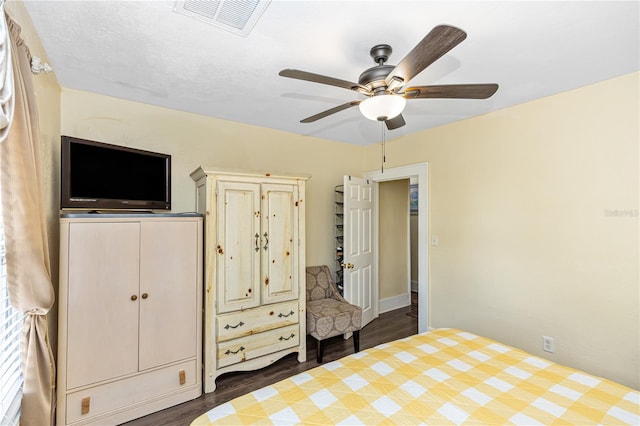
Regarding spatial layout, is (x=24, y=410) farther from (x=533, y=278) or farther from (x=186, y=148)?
(x=533, y=278)

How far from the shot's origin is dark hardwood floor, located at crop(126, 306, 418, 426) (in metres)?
2.13

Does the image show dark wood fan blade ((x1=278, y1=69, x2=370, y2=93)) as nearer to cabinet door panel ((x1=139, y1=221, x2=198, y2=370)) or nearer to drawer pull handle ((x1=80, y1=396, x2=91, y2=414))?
cabinet door panel ((x1=139, y1=221, x2=198, y2=370))

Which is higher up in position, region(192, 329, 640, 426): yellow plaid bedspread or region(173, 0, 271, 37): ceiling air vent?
region(173, 0, 271, 37): ceiling air vent

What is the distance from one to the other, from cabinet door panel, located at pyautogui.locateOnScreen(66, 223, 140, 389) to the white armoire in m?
0.54

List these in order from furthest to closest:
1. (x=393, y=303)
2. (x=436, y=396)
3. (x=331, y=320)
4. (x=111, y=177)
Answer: (x=393, y=303) < (x=331, y=320) < (x=111, y=177) < (x=436, y=396)

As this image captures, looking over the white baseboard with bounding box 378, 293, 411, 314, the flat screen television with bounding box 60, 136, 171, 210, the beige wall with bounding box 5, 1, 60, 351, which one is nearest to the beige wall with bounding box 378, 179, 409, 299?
the white baseboard with bounding box 378, 293, 411, 314

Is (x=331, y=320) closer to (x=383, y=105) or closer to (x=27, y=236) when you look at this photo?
(x=383, y=105)

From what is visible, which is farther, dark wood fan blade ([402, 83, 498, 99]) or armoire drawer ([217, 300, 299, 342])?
armoire drawer ([217, 300, 299, 342])

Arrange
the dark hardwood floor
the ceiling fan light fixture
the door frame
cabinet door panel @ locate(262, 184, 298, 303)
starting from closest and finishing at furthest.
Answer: the ceiling fan light fixture < the dark hardwood floor < cabinet door panel @ locate(262, 184, 298, 303) < the door frame

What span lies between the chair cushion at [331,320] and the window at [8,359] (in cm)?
210

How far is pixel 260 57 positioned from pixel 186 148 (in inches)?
56.4

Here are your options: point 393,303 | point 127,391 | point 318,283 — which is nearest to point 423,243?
point 318,283

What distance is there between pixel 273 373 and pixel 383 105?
2476 mm

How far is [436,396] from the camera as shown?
137cm
